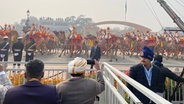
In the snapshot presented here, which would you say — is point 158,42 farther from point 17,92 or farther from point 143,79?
point 17,92

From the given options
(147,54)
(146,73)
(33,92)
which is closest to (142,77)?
(146,73)

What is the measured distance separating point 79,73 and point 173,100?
392 cm

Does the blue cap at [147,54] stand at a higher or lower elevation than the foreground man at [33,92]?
higher

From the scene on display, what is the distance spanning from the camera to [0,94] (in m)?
2.68

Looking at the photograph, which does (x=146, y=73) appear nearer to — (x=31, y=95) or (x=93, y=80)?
(x=93, y=80)

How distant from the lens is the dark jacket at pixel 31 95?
2236 millimetres

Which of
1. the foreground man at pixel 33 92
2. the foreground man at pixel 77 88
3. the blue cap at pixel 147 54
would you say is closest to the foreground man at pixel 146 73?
the blue cap at pixel 147 54

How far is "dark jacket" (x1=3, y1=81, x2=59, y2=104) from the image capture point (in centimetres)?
224

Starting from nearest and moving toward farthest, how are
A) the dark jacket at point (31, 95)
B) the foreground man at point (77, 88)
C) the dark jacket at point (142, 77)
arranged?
the dark jacket at point (31, 95) → the foreground man at point (77, 88) → the dark jacket at point (142, 77)

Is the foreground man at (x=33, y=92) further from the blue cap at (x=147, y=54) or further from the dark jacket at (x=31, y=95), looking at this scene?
the blue cap at (x=147, y=54)

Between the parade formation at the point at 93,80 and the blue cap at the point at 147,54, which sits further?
the blue cap at the point at 147,54

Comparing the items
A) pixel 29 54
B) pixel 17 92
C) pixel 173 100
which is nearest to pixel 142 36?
pixel 29 54

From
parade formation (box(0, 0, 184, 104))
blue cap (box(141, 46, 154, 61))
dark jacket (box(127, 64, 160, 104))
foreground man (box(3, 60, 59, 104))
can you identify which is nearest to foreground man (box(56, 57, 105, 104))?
parade formation (box(0, 0, 184, 104))

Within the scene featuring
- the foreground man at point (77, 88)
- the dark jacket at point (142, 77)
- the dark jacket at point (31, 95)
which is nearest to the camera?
the dark jacket at point (31, 95)
